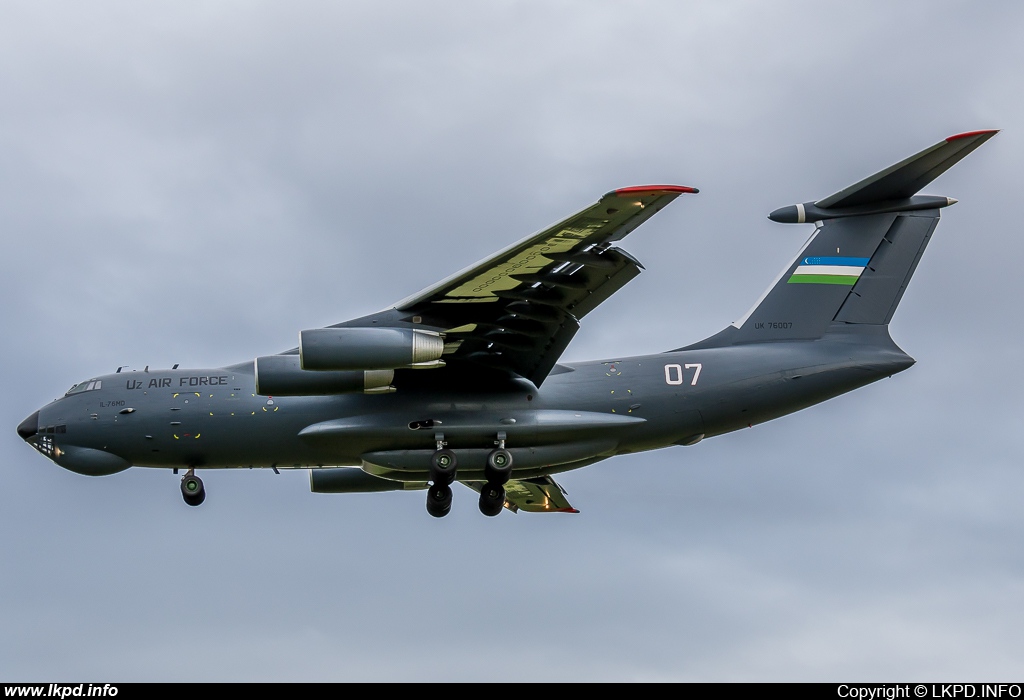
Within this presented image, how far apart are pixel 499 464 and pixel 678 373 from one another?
7.22 ft

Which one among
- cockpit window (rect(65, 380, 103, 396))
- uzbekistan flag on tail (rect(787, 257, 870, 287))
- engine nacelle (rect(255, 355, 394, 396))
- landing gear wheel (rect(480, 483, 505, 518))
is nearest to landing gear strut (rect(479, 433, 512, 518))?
landing gear wheel (rect(480, 483, 505, 518))

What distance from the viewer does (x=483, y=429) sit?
14562mm

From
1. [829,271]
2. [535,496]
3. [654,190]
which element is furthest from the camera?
[535,496]

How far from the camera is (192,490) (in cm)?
1473

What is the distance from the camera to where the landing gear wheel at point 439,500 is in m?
14.9

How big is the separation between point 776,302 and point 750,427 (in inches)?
59.2

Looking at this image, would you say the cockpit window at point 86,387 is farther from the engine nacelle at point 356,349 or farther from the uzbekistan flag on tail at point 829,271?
the uzbekistan flag on tail at point 829,271

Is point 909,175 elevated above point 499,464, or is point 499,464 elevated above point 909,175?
point 909,175

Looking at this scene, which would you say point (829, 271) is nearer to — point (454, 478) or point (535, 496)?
point (535, 496)

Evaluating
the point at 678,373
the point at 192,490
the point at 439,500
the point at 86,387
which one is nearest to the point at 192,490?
the point at 192,490

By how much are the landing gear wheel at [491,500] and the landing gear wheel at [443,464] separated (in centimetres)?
59

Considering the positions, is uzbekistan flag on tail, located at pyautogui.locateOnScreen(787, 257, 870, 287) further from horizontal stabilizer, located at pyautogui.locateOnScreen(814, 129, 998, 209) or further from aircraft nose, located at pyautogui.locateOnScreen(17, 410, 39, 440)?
aircraft nose, located at pyautogui.locateOnScreen(17, 410, 39, 440)

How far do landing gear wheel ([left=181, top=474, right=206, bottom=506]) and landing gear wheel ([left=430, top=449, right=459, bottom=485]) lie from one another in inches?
100

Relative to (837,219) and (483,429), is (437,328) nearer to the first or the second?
(483,429)
